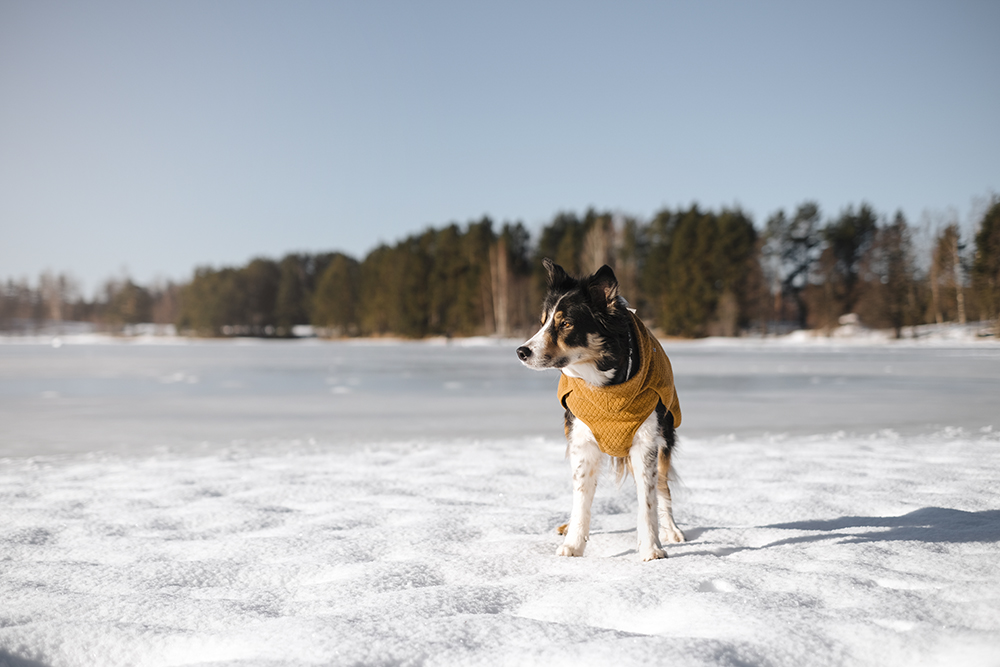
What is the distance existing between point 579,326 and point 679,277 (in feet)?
153

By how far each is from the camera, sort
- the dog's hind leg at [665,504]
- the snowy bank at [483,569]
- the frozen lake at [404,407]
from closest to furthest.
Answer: the snowy bank at [483,569]
the dog's hind leg at [665,504]
the frozen lake at [404,407]

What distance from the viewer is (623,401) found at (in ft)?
9.23

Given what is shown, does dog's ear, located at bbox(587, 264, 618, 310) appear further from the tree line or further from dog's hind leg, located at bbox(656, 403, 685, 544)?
the tree line

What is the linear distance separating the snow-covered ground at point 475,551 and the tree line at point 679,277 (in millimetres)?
32147

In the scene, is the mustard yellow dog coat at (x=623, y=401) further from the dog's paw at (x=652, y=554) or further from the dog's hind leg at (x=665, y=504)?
the dog's paw at (x=652, y=554)

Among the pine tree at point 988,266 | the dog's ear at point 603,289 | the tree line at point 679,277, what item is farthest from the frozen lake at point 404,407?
the tree line at point 679,277

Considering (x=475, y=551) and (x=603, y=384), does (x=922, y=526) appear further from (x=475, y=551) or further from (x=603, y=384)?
(x=475, y=551)

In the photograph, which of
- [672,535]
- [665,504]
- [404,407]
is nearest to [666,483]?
[665,504]

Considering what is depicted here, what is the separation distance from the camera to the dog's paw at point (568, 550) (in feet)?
9.57

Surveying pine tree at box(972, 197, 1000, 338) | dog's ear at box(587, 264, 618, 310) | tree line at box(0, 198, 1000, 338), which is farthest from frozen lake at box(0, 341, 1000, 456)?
tree line at box(0, 198, 1000, 338)

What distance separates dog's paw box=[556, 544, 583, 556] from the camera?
2917 mm

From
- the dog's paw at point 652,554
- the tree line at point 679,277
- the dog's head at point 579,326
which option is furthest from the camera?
the tree line at point 679,277

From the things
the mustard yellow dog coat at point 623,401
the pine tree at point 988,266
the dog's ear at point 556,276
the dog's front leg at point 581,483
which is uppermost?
the pine tree at point 988,266

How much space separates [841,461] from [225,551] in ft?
15.3
